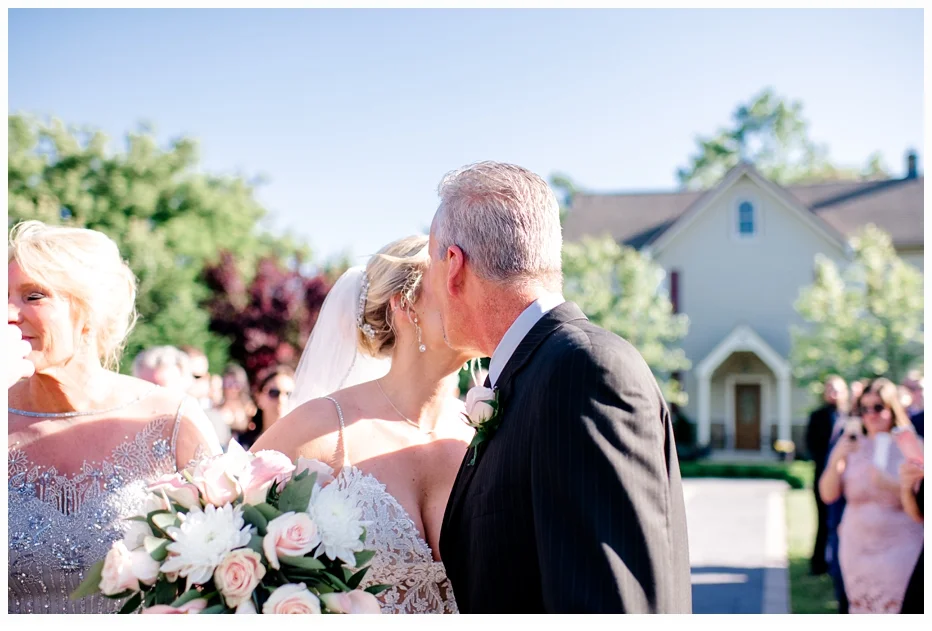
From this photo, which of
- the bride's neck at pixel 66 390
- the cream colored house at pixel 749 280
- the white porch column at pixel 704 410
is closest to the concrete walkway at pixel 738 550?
the bride's neck at pixel 66 390

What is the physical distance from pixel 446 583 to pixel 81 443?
144cm

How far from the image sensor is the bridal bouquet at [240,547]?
6.64ft

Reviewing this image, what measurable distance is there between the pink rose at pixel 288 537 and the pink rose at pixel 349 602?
0.45 ft

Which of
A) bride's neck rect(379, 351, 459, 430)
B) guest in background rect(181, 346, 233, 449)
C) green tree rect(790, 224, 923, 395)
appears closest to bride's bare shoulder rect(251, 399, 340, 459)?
bride's neck rect(379, 351, 459, 430)

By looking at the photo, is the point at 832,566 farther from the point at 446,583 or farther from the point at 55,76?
the point at 55,76

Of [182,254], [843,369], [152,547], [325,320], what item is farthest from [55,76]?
[843,369]

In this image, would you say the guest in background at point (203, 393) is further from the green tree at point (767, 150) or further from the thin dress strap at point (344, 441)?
the green tree at point (767, 150)

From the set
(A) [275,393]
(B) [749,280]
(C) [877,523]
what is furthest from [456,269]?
(B) [749,280]

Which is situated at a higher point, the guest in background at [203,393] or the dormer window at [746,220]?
the dormer window at [746,220]

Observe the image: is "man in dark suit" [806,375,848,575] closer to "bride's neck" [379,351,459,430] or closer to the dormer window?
"bride's neck" [379,351,459,430]

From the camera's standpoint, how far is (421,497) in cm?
315

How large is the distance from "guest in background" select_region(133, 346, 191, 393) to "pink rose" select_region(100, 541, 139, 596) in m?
4.77

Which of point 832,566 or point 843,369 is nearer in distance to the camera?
point 832,566

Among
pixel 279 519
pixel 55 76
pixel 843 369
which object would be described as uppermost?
pixel 55 76
